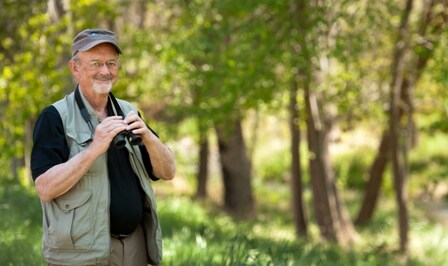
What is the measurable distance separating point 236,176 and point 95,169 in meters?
13.4

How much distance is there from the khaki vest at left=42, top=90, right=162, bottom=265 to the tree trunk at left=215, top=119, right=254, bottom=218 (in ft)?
41.8

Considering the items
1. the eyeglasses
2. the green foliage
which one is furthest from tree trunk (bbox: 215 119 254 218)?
the eyeglasses

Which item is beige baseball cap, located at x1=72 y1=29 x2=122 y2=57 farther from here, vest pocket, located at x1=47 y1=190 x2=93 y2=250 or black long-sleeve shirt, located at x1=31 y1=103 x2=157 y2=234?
vest pocket, located at x1=47 y1=190 x2=93 y2=250

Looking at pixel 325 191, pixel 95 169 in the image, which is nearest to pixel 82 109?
pixel 95 169

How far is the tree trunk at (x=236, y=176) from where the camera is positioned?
54.7 feet

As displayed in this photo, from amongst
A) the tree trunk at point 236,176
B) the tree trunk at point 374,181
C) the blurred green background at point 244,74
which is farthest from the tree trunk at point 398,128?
the tree trunk at point 236,176

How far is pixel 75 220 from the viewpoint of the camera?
3.56 m

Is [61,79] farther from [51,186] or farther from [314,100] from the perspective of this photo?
[51,186]

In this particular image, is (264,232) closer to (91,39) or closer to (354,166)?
(91,39)

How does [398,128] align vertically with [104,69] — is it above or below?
below

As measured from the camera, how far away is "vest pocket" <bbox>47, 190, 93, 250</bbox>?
11.7 ft

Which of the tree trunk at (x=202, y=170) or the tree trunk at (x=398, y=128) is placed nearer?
the tree trunk at (x=398, y=128)

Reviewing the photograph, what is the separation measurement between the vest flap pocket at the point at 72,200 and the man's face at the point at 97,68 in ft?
1.57

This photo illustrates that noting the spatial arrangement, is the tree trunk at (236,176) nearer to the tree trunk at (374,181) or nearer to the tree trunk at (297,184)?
the tree trunk at (297,184)
